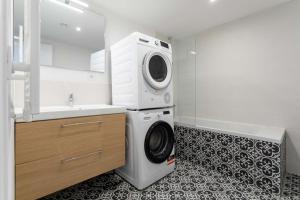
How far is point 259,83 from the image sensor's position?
2285 mm

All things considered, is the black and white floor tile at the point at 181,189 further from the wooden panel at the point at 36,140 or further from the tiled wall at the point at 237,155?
the wooden panel at the point at 36,140

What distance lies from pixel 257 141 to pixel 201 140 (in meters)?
0.67

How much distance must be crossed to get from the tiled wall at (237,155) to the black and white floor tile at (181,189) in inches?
4.3

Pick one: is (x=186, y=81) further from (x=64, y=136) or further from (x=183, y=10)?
(x=64, y=136)

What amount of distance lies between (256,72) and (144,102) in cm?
178

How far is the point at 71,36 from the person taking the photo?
190 cm

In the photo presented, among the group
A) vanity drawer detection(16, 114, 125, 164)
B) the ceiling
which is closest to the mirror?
the ceiling

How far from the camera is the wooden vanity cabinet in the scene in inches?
42.1

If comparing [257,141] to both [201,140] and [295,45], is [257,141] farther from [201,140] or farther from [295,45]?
[295,45]

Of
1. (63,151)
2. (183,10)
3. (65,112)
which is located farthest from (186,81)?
(63,151)

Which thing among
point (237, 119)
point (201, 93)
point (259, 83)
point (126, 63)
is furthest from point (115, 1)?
point (237, 119)

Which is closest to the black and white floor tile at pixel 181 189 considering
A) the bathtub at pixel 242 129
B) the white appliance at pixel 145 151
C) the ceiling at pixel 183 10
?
the white appliance at pixel 145 151

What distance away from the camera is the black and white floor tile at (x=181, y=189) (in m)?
1.56

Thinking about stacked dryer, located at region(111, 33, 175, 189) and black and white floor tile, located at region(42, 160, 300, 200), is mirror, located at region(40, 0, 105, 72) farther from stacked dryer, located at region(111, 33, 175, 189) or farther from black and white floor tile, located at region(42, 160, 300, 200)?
black and white floor tile, located at region(42, 160, 300, 200)
